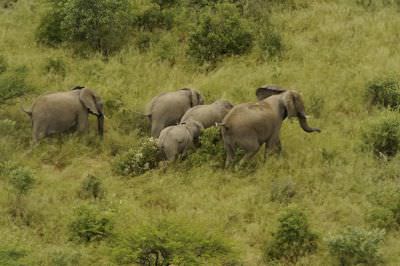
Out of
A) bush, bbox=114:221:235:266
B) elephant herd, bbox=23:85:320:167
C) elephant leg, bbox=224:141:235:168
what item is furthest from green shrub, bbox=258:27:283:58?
bush, bbox=114:221:235:266

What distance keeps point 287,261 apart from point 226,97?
19.2 feet

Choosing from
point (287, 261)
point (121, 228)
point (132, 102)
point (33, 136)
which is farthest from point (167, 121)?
point (287, 261)

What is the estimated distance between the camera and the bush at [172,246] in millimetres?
8555

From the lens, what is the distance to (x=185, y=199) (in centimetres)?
1099

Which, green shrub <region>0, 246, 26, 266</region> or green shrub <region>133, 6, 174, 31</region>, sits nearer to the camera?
green shrub <region>0, 246, 26, 266</region>

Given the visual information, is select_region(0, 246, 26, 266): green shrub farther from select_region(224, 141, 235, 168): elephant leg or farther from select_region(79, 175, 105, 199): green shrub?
select_region(224, 141, 235, 168): elephant leg

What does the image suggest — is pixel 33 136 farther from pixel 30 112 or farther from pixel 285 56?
pixel 285 56

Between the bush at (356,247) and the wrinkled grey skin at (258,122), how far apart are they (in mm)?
3131

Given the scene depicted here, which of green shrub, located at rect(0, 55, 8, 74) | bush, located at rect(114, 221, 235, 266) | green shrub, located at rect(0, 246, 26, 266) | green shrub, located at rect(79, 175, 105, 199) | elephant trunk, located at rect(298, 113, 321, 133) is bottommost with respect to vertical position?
green shrub, located at rect(79, 175, 105, 199)

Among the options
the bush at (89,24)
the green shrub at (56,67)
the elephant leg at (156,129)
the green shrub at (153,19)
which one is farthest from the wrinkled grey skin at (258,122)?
the green shrub at (153,19)

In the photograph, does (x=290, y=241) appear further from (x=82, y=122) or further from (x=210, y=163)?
(x=82, y=122)

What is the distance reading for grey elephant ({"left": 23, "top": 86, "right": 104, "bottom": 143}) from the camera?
1312 cm

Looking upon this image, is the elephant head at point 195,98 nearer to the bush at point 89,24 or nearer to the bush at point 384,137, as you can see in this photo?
the bush at point 384,137

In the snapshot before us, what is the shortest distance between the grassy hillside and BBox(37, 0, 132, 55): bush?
0.32m
